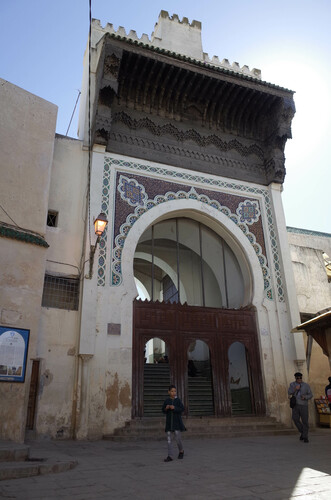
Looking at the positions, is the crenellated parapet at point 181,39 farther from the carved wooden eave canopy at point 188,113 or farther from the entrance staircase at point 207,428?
the entrance staircase at point 207,428

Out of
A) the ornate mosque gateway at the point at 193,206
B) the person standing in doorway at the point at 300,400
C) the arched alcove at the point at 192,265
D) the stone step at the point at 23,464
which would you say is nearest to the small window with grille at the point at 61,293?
the ornate mosque gateway at the point at 193,206

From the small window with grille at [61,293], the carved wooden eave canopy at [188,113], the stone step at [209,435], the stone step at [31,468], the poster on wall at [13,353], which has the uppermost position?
the carved wooden eave canopy at [188,113]

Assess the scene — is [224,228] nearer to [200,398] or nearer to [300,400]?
[200,398]

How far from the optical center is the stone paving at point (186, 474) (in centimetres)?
311

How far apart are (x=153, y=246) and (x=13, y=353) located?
159 inches

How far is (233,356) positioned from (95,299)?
13.8 feet

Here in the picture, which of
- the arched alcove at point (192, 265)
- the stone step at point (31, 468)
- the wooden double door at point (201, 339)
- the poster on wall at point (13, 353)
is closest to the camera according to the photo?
the stone step at point (31, 468)

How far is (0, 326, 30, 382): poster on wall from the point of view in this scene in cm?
553

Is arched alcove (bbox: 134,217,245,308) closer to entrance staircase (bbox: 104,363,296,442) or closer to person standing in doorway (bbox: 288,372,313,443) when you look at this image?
entrance staircase (bbox: 104,363,296,442)

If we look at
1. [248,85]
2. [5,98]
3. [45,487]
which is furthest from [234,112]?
[45,487]

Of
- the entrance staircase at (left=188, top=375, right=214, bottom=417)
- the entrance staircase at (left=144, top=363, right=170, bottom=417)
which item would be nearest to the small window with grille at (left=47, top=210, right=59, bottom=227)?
the entrance staircase at (left=144, top=363, right=170, bottom=417)

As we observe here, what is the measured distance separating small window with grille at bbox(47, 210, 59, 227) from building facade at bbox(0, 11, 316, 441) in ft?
0.07

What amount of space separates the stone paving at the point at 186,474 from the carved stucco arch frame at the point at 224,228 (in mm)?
3763

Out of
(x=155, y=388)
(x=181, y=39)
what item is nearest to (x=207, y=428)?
(x=155, y=388)
